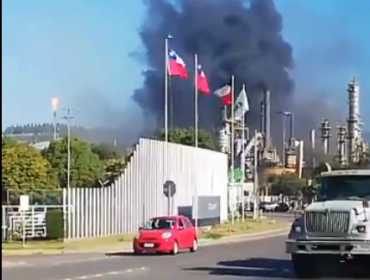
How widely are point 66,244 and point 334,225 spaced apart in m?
23.4

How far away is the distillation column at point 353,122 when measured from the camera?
124662 mm

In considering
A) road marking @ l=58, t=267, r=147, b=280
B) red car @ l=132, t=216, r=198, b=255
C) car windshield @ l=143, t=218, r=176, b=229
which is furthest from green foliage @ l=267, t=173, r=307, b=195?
road marking @ l=58, t=267, r=147, b=280

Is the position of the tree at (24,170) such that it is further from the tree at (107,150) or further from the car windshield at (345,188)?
the car windshield at (345,188)

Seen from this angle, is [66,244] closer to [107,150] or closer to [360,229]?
[360,229]

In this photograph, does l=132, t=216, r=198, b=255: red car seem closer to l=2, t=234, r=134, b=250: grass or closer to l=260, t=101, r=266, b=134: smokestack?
l=2, t=234, r=134, b=250: grass

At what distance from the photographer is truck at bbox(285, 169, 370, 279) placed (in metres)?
21.5

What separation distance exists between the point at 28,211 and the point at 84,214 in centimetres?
334

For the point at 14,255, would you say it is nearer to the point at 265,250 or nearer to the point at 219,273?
the point at 265,250

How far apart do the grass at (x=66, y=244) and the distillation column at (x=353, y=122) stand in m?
78.2

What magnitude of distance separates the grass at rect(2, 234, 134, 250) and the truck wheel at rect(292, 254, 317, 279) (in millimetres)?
19214

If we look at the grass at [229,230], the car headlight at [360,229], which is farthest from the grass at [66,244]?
the car headlight at [360,229]

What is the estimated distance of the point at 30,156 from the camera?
8262cm

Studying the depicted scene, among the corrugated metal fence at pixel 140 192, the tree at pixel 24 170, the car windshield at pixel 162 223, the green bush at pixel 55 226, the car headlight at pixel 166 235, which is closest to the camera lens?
the car headlight at pixel 166 235

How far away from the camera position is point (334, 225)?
854 inches
